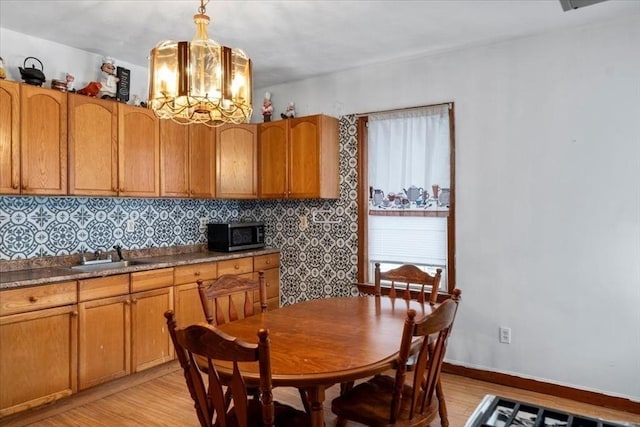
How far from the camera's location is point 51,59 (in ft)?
10.9

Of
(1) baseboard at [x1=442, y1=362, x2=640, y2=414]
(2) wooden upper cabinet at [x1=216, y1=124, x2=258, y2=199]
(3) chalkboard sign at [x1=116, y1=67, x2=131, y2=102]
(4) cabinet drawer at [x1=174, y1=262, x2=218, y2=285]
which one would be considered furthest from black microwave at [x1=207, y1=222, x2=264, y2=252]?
(1) baseboard at [x1=442, y1=362, x2=640, y2=414]

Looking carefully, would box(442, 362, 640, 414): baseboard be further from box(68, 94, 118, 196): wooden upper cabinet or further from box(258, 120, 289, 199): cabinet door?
box(68, 94, 118, 196): wooden upper cabinet

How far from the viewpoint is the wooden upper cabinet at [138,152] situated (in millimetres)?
3424

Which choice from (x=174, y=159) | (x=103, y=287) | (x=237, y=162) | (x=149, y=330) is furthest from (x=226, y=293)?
(x=237, y=162)

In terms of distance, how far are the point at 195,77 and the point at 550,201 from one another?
8.37ft

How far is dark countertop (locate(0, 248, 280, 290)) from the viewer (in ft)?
8.93

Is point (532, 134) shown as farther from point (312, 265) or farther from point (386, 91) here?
point (312, 265)

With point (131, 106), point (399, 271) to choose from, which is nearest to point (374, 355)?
point (399, 271)

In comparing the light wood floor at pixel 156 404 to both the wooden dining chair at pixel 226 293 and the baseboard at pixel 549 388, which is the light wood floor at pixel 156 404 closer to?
the baseboard at pixel 549 388

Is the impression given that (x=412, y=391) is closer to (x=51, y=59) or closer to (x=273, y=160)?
(x=273, y=160)

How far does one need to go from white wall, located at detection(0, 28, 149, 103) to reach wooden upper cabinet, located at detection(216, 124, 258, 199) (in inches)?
35.4

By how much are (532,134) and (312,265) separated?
2262 millimetres

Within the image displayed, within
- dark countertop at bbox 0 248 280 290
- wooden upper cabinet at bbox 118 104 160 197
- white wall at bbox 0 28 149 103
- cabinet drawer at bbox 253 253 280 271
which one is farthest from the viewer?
cabinet drawer at bbox 253 253 280 271

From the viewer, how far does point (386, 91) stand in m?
3.86
